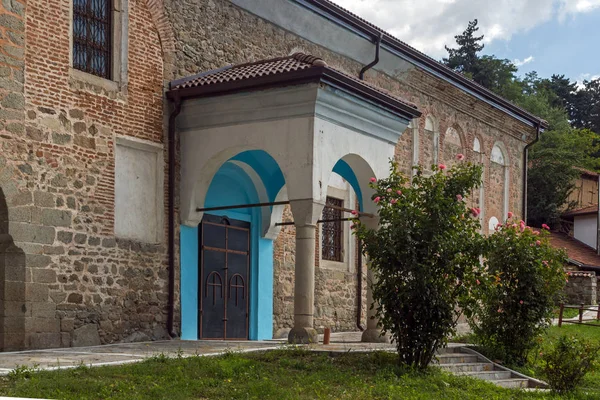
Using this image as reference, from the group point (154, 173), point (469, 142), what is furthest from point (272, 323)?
point (469, 142)

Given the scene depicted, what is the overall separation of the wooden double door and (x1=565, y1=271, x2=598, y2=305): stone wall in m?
17.1

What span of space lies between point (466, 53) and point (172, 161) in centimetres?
3962

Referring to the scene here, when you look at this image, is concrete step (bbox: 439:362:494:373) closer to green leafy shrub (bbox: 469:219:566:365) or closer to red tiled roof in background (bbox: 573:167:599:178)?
green leafy shrub (bbox: 469:219:566:365)

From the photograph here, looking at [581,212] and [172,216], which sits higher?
[581,212]

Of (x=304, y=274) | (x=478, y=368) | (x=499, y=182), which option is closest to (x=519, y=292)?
(x=478, y=368)

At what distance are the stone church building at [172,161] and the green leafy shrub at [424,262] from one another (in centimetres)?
195

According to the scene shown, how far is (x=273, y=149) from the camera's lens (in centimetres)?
1334

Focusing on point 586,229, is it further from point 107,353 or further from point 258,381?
point 258,381

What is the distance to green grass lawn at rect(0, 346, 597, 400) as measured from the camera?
7973mm

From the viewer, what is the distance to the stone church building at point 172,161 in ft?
38.1

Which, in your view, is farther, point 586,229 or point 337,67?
point 586,229

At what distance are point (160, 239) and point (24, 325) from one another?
3.00 metres

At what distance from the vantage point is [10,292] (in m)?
11.2

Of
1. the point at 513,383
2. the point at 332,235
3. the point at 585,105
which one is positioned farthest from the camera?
the point at 585,105
